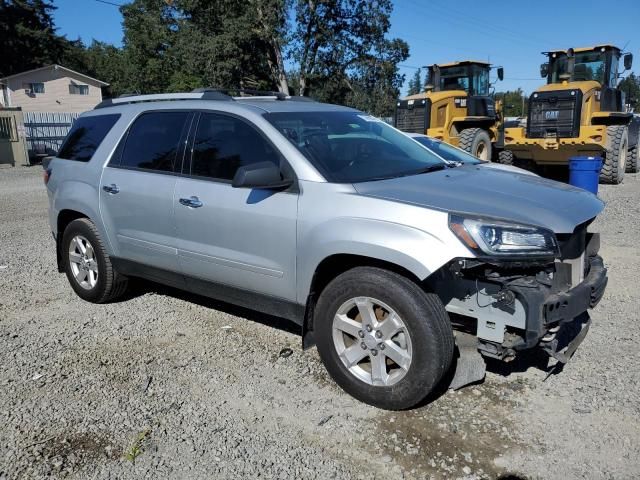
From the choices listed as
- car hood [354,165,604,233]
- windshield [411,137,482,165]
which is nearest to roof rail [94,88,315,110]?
car hood [354,165,604,233]

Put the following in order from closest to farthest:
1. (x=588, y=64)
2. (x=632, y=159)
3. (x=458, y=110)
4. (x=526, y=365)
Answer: (x=526, y=365) → (x=588, y=64) → (x=458, y=110) → (x=632, y=159)

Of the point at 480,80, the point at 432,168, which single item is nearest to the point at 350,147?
the point at 432,168

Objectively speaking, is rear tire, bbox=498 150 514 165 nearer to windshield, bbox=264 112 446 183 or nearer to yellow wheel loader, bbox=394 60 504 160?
yellow wheel loader, bbox=394 60 504 160

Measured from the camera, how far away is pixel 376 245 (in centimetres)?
329

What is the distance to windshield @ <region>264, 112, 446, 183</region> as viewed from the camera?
3.86m

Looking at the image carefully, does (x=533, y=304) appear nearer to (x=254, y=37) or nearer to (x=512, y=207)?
(x=512, y=207)

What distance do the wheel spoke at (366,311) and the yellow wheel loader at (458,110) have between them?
1192 cm

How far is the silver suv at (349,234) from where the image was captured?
125 inches

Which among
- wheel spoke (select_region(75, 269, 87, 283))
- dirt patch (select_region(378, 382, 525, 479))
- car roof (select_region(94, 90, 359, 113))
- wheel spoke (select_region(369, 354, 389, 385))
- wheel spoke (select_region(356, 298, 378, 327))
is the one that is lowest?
dirt patch (select_region(378, 382, 525, 479))

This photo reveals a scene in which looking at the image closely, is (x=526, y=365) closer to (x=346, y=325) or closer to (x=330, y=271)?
(x=346, y=325)

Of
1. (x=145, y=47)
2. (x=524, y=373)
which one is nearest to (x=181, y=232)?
(x=524, y=373)

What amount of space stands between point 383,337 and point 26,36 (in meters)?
62.6

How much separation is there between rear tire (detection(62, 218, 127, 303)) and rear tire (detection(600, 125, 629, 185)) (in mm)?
11836

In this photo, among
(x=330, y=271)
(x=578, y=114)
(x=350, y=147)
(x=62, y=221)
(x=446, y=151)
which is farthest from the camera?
(x=578, y=114)
